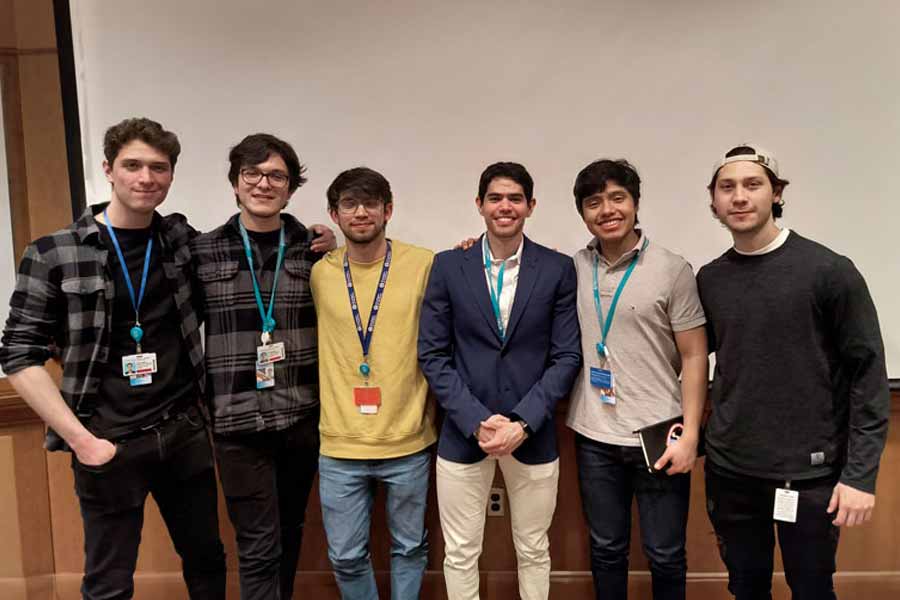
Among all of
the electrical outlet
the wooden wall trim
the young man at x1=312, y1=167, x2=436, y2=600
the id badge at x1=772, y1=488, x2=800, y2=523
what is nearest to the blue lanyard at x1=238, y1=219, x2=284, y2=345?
the young man at x1=312, y1=167, x2=436, y2=600

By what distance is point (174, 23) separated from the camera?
2.26 meters

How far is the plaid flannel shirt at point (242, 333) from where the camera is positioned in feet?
5.87

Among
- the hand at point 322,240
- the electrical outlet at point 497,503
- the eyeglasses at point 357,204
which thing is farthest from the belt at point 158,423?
the electrical outlet at point 497,503

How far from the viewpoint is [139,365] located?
1.62 meters

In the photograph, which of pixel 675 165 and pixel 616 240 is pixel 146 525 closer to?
pixel 616 240

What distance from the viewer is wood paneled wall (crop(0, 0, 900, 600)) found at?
7.50ft

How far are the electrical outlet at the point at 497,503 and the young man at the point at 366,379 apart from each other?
0.55 m

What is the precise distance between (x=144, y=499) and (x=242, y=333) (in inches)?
23.2

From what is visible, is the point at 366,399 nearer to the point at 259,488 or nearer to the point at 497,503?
the point at 259,488

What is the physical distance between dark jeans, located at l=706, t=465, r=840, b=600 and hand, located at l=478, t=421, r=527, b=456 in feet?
2.01

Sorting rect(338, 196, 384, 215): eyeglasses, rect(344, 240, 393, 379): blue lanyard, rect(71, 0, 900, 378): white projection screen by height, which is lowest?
rect(344, 240, 393, 379): blue lanyard

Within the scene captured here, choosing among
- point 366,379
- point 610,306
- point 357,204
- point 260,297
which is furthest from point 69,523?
point 610,306

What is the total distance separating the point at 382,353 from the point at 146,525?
1569 millimetres

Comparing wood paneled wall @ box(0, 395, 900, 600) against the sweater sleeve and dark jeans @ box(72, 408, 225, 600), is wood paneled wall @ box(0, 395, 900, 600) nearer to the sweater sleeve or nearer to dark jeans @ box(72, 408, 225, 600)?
dark jeans @ box(72, 408, 225, 600)
